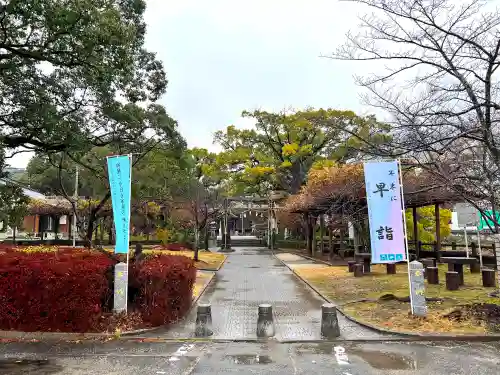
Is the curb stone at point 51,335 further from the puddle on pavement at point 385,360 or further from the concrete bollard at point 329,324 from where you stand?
the puddle on pavement at point 385,360

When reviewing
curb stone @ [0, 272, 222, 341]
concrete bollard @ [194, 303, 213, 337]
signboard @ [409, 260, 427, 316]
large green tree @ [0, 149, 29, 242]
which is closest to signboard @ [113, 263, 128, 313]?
curb stone @ [0, 272, 222, 341]

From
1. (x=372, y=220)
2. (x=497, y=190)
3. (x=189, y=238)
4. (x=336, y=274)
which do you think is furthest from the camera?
(x=189, y=238)

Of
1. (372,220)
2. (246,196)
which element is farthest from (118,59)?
(246,196)

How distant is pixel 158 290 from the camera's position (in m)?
8.48

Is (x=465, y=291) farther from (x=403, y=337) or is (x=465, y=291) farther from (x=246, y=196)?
(x=246, y=196)

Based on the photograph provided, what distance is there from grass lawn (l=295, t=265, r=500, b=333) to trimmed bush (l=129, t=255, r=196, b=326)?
13.2ft

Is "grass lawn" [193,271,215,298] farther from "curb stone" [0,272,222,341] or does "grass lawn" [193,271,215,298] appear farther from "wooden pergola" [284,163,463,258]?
"wooden pergola" [284,163,463,258]

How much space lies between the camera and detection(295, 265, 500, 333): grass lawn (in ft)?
26.5

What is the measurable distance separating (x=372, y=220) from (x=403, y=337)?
275 cm

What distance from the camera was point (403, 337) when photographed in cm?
757

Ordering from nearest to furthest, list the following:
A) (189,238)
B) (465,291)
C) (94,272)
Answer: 1. (94,272)
2. (465,291)
3. (189,238)

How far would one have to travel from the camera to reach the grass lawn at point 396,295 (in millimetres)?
8070

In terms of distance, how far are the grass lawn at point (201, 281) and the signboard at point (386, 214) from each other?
5.79m

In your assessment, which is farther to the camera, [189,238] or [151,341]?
[189,238]
